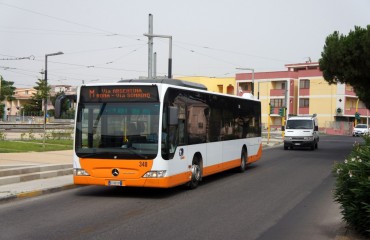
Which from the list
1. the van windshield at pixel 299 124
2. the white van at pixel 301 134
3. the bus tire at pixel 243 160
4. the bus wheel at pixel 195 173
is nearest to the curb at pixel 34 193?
the bus wheel at pixel 195 173

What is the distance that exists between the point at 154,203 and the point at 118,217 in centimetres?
184

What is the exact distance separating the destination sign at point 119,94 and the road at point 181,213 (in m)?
2.32

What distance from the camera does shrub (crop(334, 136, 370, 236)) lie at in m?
6.80

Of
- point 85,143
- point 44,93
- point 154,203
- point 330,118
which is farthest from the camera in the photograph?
point 330,118

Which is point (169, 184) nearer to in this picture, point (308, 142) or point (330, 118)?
point (308, 142)

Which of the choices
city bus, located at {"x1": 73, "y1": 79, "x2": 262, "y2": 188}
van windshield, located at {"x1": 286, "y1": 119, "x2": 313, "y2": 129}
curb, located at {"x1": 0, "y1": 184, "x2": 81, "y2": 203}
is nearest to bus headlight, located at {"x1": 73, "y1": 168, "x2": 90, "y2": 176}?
city bus, located at {"x1": 73, "y1": 79, "x2": 262, "y2": 188}

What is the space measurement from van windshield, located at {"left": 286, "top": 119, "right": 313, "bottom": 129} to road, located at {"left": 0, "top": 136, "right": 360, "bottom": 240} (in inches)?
793

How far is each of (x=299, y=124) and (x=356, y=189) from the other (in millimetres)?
28503

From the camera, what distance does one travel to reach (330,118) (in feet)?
271

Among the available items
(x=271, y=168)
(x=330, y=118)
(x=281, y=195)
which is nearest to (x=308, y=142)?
(x=271, y=168)

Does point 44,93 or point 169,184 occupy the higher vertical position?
point 44,93

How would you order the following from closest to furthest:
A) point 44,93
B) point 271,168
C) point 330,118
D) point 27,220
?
1. point 27,220
2. point 271,168
3. point 44,93
4. point 330,118

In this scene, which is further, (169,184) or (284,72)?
(284,72)

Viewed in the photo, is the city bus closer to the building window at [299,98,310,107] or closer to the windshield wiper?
the windshield wiper
